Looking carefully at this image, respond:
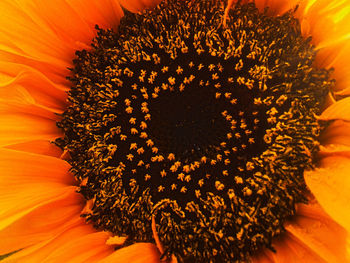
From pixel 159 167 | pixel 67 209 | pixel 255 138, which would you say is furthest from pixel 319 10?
pixel 67 209

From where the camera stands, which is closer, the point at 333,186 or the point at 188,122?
the point at 333,186

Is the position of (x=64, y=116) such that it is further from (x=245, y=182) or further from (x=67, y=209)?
(x=245, y=182)

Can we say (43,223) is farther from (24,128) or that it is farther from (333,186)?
(333,186)

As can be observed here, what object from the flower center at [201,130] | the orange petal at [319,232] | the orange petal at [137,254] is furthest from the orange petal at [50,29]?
the orange petal at [319,232]

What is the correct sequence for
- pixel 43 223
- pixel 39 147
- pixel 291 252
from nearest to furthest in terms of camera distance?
pixel 291 252
pixel 43 223
pixel 39 147

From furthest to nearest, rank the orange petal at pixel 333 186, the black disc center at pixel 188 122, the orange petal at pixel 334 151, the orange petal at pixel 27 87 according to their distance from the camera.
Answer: the orange petal at pixel 27 87, the black disc center at pixel 188 122, the orange petal at pixel 334 151, the orange petal at pixel 333 186

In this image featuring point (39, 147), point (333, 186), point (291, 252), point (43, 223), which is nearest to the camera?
point (333, 186)

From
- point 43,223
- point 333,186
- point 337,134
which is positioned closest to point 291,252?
point 333,186

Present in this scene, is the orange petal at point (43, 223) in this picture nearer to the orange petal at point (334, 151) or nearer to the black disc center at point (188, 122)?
the black disc center at point (188, 122)
